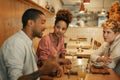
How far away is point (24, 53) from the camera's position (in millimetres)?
1729

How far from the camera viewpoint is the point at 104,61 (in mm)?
2688

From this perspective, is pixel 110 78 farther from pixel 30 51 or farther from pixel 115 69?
pixel 30 51

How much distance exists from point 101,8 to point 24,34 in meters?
10.1

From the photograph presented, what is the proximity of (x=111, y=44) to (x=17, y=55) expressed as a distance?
5.26ft

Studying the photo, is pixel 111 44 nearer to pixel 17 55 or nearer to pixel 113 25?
pixel 113 25

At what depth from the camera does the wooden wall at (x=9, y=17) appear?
7.63ft

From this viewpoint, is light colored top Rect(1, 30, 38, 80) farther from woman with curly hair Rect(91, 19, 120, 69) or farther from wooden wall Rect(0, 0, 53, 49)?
woman with curly hair Rect(91, 19, 120, 69)

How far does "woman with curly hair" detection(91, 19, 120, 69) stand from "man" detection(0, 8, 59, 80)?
111 centimetres

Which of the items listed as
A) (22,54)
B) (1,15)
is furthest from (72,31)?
(22,54)

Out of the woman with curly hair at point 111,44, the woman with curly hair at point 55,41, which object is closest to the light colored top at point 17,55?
the woman with curly hair at point 55,41

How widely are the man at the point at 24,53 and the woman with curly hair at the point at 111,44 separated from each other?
43.8 inches

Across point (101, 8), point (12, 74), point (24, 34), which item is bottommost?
point (12, 74)

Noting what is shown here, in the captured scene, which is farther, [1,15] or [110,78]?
[1,15]

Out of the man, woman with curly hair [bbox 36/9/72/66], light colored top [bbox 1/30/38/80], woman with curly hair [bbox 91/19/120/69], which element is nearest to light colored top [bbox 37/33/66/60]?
woman with curly hair [bbox 36/9/72/66]
